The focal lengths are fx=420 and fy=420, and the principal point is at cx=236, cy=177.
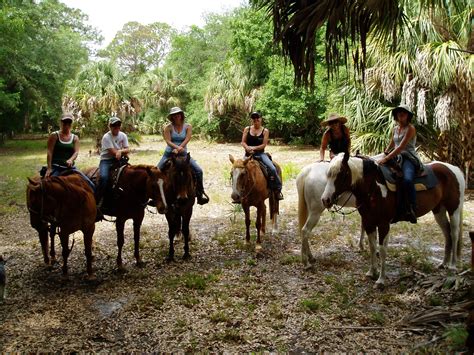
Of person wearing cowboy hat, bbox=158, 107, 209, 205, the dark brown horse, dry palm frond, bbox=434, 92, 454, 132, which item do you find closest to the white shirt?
person wearing cowboy hat, bbox=158, 107, 209, 205

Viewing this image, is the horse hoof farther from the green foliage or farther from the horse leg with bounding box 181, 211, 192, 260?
the green foliage

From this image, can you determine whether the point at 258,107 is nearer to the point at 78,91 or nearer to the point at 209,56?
the point at 78,91

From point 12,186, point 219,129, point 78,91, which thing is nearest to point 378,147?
point 12,186

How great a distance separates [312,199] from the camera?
6289 mm

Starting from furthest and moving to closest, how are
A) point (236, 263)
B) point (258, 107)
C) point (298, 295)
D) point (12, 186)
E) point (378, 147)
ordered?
point (258, 107), point (12, 186), point (378, 147), point (236, 263), point (298, 295)

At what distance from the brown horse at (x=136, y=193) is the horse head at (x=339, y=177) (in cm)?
A: 225

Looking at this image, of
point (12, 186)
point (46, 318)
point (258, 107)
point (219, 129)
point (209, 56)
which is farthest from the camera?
point (209, 56)

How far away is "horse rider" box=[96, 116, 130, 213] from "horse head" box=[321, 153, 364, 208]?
322cm

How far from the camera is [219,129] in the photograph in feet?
105

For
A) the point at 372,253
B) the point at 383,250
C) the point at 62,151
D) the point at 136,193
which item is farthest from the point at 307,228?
the point at 62,151

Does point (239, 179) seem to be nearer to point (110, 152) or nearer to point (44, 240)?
point (110, 152)

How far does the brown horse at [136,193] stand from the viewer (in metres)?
5.96

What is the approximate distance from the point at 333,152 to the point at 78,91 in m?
20.2

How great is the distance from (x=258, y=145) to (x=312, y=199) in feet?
6.27
